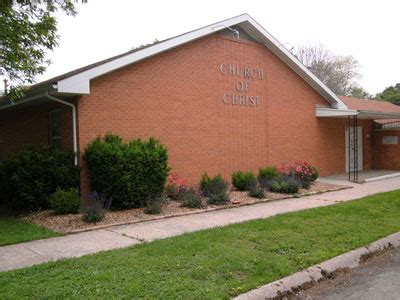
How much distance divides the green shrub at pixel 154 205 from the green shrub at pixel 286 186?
424cm

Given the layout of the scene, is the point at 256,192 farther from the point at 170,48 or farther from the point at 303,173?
the point at 170,48

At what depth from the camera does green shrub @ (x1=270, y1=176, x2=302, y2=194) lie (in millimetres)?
12656

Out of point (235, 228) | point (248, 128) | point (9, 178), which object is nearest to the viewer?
point (235, 228)

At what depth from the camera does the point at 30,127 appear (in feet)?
42.6

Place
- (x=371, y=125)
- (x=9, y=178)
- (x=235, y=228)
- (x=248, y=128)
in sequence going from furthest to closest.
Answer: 1. (x=371, y=125)
2. (x=248, y=128)
3. (x=9, y=178)
4. (x=235, y=228)

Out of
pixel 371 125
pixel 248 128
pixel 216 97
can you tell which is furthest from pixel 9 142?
pixel 371 125

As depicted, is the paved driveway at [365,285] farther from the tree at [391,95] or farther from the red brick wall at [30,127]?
the tree at [391,95]

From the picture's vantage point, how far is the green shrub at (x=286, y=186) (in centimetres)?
1266

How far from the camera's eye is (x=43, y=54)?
9078 mm

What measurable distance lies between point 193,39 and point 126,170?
16.3 ft

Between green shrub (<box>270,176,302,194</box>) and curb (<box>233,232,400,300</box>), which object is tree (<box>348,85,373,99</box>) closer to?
green shrub (<box>270,176,302,194</box>)

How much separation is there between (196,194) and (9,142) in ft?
25.1

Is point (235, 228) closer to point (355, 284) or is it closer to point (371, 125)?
point (355, 284)

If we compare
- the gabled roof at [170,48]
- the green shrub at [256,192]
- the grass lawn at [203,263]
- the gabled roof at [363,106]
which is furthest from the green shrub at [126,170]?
the gabled roof at [363,106]
